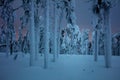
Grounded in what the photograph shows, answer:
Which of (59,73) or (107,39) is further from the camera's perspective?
(107,39)

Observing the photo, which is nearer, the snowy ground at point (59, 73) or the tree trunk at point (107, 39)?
the snowy ground at point (59, 73)

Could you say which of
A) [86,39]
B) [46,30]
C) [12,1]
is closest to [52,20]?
[12,1]

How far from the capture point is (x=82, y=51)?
150ft

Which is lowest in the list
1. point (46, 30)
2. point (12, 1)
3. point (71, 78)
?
point (71, 78)

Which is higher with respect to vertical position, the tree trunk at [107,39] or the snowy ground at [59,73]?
the tree trunk at [107,39]

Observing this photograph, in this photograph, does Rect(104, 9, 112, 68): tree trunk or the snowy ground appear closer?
the snowy ground

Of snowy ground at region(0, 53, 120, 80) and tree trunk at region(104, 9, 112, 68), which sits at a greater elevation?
tree trunk at region(104, 9, 112, 68)

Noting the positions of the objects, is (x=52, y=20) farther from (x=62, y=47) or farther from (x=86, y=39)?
(x=86, y=39)

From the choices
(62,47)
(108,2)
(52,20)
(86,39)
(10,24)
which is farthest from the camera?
(86,39)

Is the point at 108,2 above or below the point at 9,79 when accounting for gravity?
above

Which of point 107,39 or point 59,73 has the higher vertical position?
point 107,39

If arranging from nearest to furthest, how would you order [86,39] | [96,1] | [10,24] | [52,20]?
[96,1]
[52,20]
[10,24]
[86,39]

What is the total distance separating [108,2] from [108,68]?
3.47 meters

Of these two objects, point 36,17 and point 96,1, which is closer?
point 96,1
